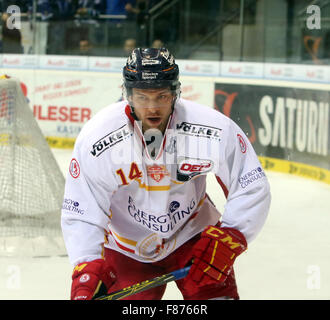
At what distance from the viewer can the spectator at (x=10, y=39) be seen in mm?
7871

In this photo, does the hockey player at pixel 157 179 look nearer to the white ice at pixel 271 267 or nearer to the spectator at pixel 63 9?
the white ice at pixel 271 267

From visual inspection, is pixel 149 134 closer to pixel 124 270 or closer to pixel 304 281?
pixel 124 270

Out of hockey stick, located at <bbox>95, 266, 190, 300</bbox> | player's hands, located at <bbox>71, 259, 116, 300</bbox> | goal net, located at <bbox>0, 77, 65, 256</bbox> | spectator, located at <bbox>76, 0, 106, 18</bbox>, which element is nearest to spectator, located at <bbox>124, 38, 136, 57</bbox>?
spectator, located at <bbox>76, 0, 106, 18</bbox>

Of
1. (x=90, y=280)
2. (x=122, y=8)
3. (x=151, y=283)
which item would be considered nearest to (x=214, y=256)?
(x=151, y=283)

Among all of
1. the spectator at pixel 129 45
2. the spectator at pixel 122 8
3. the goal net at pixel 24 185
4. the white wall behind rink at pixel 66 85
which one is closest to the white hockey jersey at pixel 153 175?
the goal net at pixel 24 185

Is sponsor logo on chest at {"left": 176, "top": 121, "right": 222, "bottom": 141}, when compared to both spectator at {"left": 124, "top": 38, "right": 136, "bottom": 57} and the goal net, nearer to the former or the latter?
the goal net

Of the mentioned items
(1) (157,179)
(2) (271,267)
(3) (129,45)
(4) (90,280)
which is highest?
(3) (129,45)

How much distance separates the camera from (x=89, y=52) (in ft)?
26.5

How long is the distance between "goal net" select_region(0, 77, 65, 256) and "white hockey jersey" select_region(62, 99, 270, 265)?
1796mm

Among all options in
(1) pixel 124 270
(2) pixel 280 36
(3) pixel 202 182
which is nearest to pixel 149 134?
(3) pixel 202 182

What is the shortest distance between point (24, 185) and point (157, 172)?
201 cm

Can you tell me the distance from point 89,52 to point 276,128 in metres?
2.54

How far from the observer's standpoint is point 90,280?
203 centimetres

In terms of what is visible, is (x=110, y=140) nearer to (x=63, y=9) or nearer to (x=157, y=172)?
(x=157, y=172)
